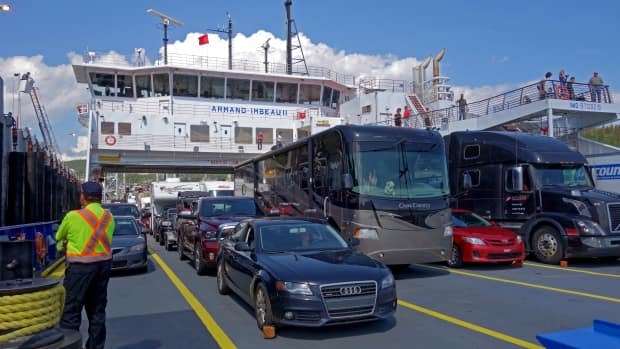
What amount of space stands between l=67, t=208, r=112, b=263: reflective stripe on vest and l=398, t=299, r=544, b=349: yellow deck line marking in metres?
4.35

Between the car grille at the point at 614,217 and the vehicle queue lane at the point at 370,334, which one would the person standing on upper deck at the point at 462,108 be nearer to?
the car grille at the point at 614,217

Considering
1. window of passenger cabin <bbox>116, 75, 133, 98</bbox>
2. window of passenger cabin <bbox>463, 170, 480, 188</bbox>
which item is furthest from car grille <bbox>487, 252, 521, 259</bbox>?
window of passenger cabin <bbox>116, 75, 133, 98</bbox>

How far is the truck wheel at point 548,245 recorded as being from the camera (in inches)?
486

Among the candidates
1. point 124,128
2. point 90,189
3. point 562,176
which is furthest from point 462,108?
point 90,189

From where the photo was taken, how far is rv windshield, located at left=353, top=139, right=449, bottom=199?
10.7 metres

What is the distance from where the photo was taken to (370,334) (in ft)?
21.0

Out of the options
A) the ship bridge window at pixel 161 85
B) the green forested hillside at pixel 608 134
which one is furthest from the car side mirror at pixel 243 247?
the green forested hillside at pixel 608 134

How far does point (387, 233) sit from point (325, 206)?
1.89 m

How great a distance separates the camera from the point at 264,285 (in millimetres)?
6574

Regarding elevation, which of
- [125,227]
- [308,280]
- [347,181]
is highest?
[347,181]

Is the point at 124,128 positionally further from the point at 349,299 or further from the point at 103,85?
the point at 349,299

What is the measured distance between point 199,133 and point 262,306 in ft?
82.7

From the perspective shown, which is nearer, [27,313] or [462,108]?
[27,313]

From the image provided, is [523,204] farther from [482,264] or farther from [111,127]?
[111,127]
